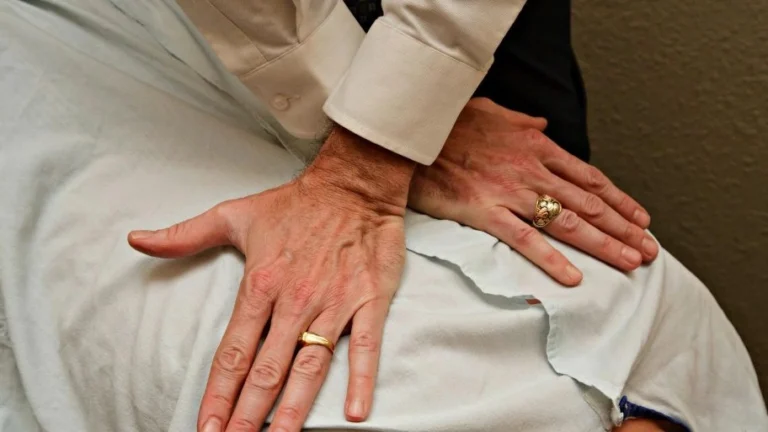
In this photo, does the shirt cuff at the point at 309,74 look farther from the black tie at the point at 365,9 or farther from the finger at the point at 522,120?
the finger at the point at 522,120

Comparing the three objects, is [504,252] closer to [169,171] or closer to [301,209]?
[301,209]

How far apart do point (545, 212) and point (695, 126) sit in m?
0.54

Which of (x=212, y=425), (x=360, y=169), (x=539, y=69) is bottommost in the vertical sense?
(x=212, y=425)

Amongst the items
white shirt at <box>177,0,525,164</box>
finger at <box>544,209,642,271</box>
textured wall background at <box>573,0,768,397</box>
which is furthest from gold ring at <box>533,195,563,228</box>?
textured wall background at <box>573,0,768,397</box>

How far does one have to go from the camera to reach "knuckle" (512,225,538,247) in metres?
0.60

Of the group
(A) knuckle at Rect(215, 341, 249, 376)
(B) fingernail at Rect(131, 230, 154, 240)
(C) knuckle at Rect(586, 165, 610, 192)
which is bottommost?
(A) knuckle at Rect(215, 341, 249, 376)

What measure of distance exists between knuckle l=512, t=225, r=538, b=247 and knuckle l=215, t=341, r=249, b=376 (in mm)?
254

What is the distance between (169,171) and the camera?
1.97 ft

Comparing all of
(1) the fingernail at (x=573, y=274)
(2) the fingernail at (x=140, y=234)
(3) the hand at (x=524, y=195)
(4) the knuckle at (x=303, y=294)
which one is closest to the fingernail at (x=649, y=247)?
(3) the hand at (x=524, y=195)

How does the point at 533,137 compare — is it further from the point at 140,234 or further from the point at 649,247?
the point at 140,234

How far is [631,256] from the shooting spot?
24.3 inches

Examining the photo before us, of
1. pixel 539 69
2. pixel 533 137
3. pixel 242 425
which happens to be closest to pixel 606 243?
pixel 533 137

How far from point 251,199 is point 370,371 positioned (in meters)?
0.18

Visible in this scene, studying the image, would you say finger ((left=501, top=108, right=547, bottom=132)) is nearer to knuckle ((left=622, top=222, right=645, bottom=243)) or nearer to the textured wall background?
knuckle ((left=622, top=222, right=645, bottom=243))
